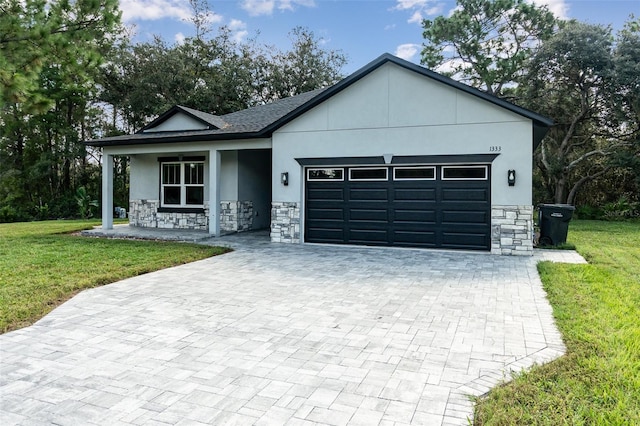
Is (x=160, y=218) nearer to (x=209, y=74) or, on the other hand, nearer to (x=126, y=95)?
(x=126, y=95)

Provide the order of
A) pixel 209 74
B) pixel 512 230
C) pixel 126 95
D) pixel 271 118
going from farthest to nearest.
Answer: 1. pixel 209 74
2. pixel 126 95
3. pixel 271 118
4. pixel 512 230

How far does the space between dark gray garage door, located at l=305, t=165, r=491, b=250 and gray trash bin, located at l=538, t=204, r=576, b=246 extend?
7.74 ft

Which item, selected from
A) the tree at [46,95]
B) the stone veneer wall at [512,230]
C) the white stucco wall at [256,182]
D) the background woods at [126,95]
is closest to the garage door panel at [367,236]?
the stone veneer wall at [512,230]

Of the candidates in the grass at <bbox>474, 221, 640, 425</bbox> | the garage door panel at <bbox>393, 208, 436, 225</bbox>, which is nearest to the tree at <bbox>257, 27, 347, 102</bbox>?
the garage door panel at <bbox>393, 208, 436, 225</bbox>

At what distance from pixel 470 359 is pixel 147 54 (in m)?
27.2

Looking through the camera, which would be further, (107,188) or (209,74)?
(209,74)

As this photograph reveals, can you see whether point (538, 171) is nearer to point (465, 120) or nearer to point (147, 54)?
point (465, 120)

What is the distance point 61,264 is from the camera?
8281 mm

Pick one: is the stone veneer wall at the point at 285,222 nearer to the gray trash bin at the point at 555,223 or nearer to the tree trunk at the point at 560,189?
the gray trash bin at the point at 555,223

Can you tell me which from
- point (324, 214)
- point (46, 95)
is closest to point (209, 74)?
point (46, 95)

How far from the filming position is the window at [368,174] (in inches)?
439

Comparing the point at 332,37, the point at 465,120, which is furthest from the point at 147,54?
the point at 465,120

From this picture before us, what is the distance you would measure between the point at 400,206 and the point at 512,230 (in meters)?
2.74

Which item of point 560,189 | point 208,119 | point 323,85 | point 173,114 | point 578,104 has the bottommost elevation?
point 560,189
